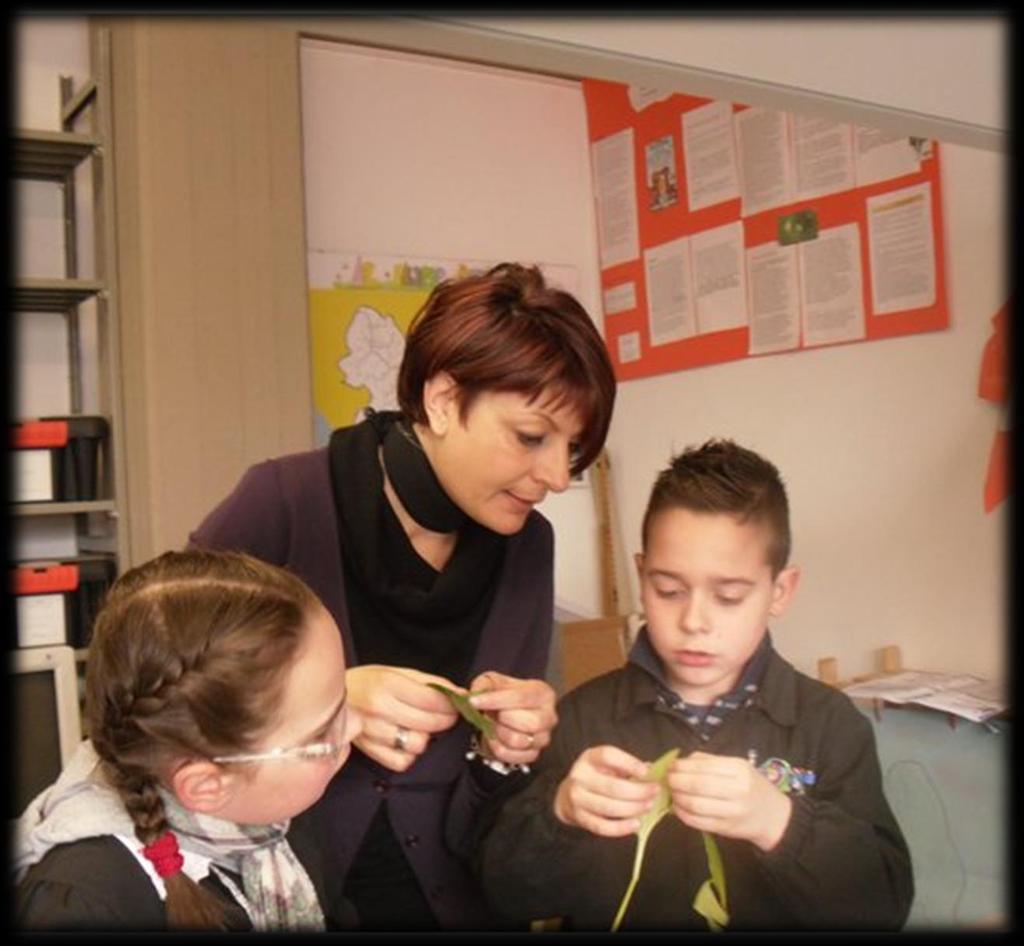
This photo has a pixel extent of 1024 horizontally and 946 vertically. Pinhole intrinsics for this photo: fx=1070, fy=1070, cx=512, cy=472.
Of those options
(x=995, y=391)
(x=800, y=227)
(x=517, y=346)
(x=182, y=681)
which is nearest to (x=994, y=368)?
(x=995, y=391)

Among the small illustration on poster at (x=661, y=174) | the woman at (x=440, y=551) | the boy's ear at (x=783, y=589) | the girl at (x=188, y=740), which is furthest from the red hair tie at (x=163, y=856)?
the small illustration on poster at (x=661, y=174)

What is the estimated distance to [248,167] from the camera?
0.77 meters

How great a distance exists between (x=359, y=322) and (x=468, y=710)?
294 mm

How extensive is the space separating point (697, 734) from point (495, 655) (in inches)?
5.3

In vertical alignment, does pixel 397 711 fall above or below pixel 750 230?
below

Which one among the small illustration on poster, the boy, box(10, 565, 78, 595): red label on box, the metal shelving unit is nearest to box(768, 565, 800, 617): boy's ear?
the boy

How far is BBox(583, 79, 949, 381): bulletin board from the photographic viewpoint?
62 centimetres

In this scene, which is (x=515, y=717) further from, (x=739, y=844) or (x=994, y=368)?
(x=994, y=368)

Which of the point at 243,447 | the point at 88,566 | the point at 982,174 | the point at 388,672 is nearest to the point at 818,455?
the point at 982,174

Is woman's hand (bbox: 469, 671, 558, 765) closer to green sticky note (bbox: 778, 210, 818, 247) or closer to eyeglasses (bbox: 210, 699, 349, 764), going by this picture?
eyeglasses (bbox: 210, 699, 349, 764)

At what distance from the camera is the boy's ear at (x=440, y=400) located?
0.60 meters

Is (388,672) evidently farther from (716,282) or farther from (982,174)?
(982,174)

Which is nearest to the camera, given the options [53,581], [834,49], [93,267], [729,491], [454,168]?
[834,49]

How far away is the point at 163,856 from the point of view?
0.54 meters
